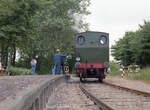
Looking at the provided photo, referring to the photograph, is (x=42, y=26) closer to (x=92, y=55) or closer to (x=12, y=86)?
(x=92, y=55)

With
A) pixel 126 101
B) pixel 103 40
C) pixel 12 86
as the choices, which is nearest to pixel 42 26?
pixel 103 40

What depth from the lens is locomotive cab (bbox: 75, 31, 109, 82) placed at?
19016mm

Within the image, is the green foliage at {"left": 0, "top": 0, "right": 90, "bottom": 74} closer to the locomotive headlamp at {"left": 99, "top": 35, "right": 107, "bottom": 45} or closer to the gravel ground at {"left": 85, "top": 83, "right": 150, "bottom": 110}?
the locomotive headlamp at {"left": 99, "top": 35, "right": 107, "bottom": 45}

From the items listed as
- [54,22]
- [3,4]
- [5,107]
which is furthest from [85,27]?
[5,107]

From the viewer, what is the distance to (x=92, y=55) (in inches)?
751

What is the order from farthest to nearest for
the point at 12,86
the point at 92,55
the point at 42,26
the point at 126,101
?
the point at 42,26 → the point at 92,55 → the point at 126,101 → the point at 12,86

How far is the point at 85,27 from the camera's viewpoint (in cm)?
4731

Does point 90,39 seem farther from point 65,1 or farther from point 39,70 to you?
point 39,70

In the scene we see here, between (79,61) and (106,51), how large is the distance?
5.70 feet

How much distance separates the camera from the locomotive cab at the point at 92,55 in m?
19.0

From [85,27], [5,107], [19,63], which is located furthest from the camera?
[19,63]

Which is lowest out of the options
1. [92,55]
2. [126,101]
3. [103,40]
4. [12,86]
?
[126,101]

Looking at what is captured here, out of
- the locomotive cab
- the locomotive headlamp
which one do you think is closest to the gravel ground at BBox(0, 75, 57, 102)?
the locomotive cab

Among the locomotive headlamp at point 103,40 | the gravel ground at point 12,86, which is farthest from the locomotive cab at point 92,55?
the gravel ground at point 12,86
